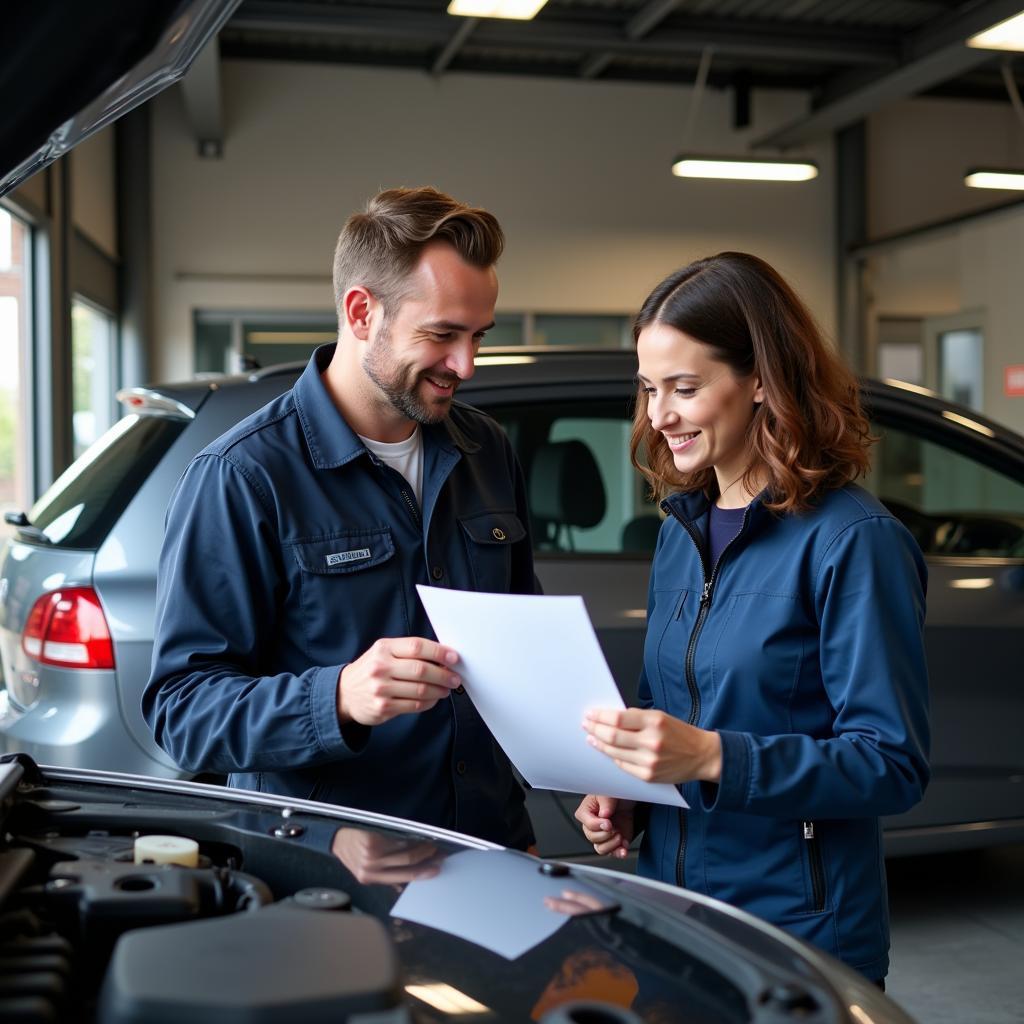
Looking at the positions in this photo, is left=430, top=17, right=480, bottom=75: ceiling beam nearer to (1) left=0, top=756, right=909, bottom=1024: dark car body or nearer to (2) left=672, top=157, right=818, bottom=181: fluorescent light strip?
(2) left=672, top=157, right=818, bottom=181: fluorescent light strip

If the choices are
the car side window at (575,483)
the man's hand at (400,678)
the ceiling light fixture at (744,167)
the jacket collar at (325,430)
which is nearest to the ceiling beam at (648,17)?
the ceiling light fixture at (744,167)

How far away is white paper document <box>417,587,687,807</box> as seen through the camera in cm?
128

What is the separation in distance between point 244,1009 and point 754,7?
883 cm

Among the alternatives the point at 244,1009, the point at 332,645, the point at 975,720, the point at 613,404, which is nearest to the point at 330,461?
Answer: the point at 332,645

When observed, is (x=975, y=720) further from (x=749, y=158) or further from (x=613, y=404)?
(x=749, y=158)

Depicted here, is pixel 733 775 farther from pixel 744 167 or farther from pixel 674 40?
pixel 674 40

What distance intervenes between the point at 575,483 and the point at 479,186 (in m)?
7.18

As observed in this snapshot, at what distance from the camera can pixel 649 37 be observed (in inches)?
335

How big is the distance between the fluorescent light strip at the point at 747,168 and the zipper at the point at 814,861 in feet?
24.6

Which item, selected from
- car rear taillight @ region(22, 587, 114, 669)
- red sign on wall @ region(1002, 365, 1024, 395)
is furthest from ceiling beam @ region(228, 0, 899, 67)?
car rear taillight @ region(22, 587, 114, 669)

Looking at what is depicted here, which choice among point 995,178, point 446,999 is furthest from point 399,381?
point 995,178

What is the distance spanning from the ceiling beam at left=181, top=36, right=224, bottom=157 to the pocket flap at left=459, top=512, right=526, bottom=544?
6.00 metres

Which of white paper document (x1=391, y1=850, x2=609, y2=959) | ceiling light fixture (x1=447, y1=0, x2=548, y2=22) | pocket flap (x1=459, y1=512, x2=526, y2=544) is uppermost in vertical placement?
ceiling light fixture (x1=447, y1=0, x2=548, y2=22)

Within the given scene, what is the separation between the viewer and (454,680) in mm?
1420
